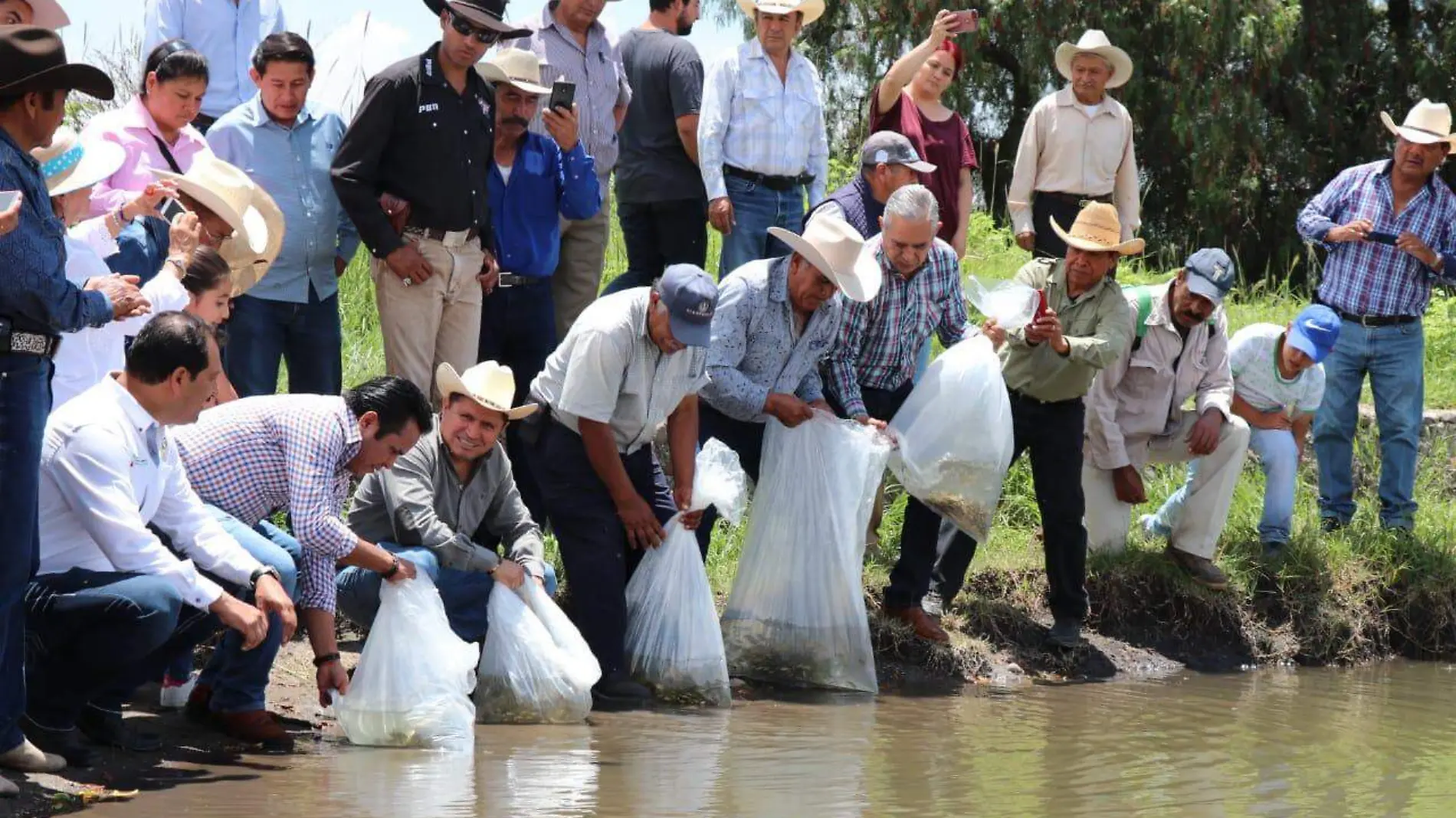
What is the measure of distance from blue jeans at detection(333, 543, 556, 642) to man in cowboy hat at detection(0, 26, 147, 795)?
5.30ft

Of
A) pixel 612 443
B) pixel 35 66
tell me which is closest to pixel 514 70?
pixel 612 443

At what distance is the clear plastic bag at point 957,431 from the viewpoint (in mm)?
7383

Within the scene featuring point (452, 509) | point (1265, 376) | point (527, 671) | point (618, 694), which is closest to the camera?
point (527, 671)

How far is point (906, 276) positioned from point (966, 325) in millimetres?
476

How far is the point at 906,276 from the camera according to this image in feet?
24.3

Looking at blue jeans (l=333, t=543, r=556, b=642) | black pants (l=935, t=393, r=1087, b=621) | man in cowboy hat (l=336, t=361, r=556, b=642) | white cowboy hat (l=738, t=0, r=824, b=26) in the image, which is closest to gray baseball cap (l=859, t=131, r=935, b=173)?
white cowboy hat (l=738, t=0, r=824, b=26)

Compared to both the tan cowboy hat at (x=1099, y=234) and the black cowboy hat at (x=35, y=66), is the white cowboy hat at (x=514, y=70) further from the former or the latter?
the black cowboy hat at (x=35, y=66)

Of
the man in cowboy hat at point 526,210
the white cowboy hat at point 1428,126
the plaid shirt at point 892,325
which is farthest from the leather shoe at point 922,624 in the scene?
the white cowboy hat at point 1428,126

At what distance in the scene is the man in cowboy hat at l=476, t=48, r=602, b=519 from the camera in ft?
24.5

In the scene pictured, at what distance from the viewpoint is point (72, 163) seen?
548 cm

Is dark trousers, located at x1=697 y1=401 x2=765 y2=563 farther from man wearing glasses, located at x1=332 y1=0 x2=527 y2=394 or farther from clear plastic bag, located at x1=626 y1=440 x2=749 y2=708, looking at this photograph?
man wearing glasses, located at x1=332 y1=0 x2=527 y2=394

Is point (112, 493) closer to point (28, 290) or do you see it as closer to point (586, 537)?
point (28, 290)

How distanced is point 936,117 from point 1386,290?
96.2 inches

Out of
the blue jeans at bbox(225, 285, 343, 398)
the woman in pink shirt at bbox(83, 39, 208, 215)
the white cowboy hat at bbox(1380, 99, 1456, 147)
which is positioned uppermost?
the white cowboy hat at bbox(1380, 99, 1456, 147)
